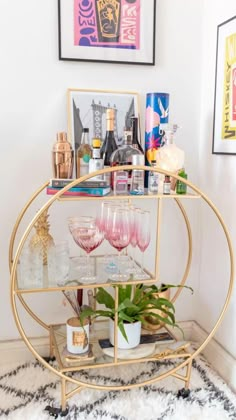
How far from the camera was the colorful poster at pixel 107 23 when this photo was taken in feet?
5.24

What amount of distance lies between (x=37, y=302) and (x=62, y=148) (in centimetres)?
73

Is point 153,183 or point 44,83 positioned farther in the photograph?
point 44,83

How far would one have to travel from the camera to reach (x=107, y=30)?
5.34 ft

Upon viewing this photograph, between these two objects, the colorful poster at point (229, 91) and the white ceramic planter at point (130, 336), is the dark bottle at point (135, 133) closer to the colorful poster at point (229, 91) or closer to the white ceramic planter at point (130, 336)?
the colorful poster at point (229, 91)

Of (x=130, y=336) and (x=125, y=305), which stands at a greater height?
(x=125, y=305)

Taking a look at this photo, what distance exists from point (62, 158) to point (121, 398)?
3.04 ft

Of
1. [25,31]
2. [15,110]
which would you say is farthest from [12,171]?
[25,31]

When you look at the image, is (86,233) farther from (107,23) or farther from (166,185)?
(107,23)

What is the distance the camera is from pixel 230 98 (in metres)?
1.55

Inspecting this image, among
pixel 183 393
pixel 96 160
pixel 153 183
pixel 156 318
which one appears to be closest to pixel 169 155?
pixel 153 183

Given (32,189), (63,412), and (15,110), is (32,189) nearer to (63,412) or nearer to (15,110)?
(15,110)

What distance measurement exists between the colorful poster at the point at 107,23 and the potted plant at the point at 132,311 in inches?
39.8

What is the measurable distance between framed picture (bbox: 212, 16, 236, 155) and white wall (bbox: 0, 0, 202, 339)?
0.16m

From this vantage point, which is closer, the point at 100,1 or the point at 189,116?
the point at 100,1
